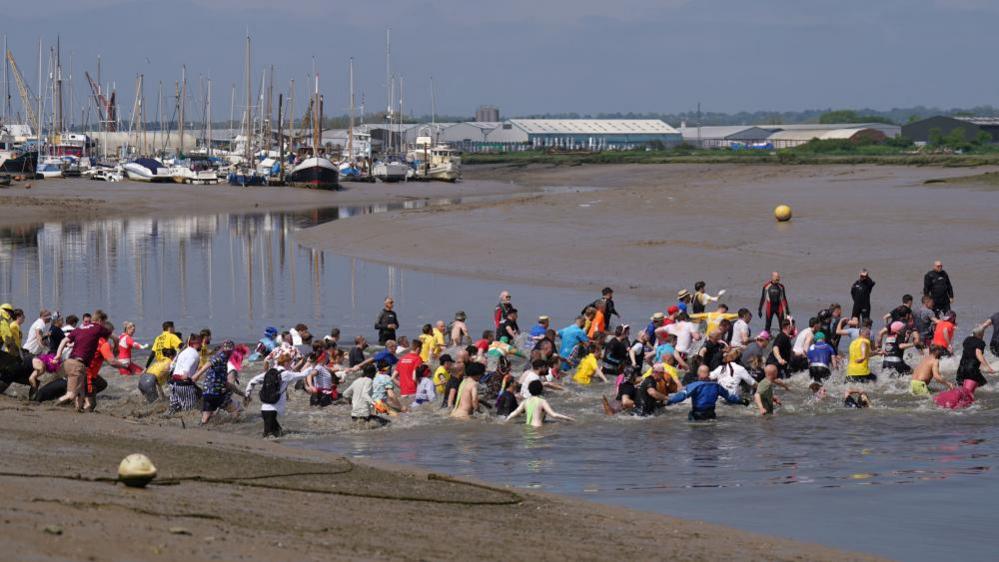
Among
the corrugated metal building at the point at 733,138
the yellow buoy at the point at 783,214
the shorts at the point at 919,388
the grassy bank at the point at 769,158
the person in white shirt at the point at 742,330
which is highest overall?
the corrugated metal building at the point at 733,138

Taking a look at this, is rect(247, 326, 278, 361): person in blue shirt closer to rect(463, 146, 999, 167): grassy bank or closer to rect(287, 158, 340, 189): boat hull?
rect(463, 146, 999, 167): grassy bank

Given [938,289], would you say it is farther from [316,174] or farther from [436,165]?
[436,165]

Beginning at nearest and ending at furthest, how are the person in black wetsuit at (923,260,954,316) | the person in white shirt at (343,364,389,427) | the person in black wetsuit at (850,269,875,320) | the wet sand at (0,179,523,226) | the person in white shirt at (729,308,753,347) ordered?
the person in white shirt at (343,364,389,427)
the person in white shirt at (729,308,753,347)
the person in black wetsuit at (923,260,954,316)
the person in black wetsuit at (850,269,875,320)
the wet sand at (0,179,523,226)

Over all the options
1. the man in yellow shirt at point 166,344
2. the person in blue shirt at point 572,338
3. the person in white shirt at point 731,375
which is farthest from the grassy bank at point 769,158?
the man in yellow shirt at point 166,344

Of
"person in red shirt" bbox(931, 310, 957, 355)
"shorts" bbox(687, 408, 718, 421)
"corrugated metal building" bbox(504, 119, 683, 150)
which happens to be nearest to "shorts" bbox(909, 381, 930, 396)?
"person in red shirt" bbox(931, 310, 957, 355)

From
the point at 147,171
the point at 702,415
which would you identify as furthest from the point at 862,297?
the point at 147,171

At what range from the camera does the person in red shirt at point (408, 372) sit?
57.8 feet

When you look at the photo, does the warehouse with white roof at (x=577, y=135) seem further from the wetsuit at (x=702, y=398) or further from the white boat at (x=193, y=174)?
the wetsuit at (x=702, y=398)

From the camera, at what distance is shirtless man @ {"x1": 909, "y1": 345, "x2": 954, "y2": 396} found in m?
17.5

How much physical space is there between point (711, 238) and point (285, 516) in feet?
97.1

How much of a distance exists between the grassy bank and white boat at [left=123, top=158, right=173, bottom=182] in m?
43.2

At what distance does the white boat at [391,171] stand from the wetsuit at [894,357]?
257 feet

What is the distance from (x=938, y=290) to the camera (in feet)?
71.8

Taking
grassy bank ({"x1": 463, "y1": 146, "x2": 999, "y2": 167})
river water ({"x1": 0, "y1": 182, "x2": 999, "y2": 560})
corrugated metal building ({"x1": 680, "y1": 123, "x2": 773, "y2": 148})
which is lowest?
river water ({"x1": 0, "y1": 182, "x2": 999, "y2": 560})
